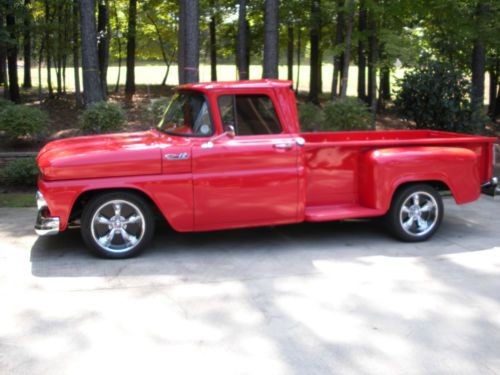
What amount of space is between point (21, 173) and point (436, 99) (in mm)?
8216

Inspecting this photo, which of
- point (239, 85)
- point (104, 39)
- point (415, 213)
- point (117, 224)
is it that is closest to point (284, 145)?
point (239, 85)

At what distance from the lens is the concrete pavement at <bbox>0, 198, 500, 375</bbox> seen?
3.94 metres

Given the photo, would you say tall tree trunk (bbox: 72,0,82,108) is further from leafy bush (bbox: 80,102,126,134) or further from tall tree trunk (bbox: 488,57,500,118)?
tall tree trunk (bbox: 488,57,500,118)

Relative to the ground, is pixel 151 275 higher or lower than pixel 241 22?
lower

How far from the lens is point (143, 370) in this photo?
378 centimetres

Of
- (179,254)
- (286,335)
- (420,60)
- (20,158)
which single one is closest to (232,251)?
(179,254)

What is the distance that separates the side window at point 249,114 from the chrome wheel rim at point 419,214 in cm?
186

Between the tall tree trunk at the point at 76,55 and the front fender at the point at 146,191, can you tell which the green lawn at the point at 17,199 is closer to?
the front fender at the point at 146,191

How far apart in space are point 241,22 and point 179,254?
41.9 feet

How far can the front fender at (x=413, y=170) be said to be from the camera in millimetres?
6594

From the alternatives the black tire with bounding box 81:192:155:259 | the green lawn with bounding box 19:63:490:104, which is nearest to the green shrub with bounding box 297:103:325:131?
the black tire with bounding box 81:192:155:259

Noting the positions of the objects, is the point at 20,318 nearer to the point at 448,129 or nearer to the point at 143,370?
the point at 143,370

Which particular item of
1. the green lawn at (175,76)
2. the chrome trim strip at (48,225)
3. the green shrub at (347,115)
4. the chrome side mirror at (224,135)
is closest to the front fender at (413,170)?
the chrome side mirror at (224,135)

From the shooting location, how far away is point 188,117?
252 inches
